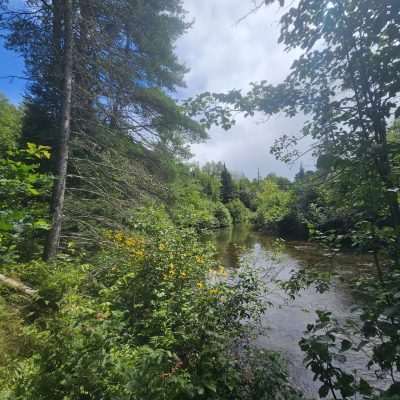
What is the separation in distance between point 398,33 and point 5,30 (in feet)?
21.9

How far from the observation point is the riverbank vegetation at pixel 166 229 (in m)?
1.47

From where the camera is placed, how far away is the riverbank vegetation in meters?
1.47

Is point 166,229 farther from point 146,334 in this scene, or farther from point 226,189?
point 226,189

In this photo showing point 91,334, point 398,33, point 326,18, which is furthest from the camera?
point 91,334

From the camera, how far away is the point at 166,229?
15.1 feet

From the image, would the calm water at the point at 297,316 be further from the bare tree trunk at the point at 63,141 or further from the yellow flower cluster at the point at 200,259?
the bare tree trunk at the point at 63,141

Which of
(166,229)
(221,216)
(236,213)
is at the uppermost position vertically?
(236,213)

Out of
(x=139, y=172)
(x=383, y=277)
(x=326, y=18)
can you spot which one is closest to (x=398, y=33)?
(x=326, y=18)

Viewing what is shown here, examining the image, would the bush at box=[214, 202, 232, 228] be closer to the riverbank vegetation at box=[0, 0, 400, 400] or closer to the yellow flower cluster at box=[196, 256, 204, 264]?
the riverbank vegetation at box=[0, 0, 400, 400]

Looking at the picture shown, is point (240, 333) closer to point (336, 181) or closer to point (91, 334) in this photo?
point (91, 334)

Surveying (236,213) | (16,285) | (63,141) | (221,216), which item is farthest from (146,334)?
(236,213)

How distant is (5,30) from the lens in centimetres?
510

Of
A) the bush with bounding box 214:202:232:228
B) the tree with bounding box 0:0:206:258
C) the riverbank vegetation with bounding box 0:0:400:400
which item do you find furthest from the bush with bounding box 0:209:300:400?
the bush with bounding box 214:202:232:228

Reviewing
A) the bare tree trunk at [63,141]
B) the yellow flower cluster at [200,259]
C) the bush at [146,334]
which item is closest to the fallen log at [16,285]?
the bush at [146,334]
